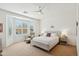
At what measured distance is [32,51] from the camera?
6.01 feet

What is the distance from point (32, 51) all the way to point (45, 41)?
0.40 m

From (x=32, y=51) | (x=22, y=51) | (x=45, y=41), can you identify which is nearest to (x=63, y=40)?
(x=45, y=41)

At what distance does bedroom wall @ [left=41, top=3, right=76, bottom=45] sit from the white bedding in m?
0.22

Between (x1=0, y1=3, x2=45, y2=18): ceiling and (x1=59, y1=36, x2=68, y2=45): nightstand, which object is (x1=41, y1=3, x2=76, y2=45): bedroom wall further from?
(x1=0, y1=3, x2=45, y2=18): ceiling

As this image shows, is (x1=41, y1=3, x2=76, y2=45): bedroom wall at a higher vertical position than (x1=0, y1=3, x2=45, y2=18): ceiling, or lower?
lower

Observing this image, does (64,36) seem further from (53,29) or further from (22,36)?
(22,36)

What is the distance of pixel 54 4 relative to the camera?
5.91 feet

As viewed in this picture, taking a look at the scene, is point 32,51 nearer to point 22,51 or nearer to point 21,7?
point 22,51

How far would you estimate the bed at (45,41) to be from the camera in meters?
1.85

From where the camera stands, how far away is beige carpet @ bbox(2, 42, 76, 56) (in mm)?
1757

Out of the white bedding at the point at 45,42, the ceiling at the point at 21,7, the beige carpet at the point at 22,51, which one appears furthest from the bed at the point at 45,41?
the ceiling at the point at 21,7

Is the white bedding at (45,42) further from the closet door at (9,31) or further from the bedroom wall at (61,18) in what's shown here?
the closet door at (9,31)

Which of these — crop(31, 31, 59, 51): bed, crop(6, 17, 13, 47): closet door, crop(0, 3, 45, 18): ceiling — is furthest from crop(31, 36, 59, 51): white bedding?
crop(0, 3, 45, 18): ceiling

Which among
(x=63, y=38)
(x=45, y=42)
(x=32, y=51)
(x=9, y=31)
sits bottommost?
(x=32, y=51)
